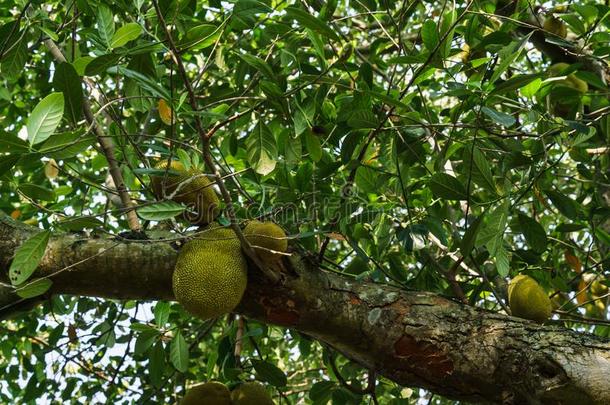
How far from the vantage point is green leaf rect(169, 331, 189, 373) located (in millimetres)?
1787

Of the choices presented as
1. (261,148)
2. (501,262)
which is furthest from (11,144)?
(501,262)

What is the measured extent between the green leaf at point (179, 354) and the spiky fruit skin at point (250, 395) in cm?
16

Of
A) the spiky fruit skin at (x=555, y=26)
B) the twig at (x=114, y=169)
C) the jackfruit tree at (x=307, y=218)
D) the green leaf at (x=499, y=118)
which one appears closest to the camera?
the jackfruit tree at (x=307, y=218)

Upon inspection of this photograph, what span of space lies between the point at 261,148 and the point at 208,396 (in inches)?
24.0

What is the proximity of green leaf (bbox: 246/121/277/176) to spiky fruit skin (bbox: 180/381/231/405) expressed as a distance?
1.81 feet

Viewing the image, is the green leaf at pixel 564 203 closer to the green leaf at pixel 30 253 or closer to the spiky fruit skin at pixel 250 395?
the spiky fruit skin at pixel 250 395

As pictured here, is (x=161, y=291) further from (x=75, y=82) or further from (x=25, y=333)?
(x=25, y=333)

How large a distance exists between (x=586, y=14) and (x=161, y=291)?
1.24m

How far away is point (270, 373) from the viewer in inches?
70.9

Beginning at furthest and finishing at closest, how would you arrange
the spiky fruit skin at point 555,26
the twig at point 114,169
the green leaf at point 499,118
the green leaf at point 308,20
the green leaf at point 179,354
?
the spiky fruit skin at point 555,26, the green leaf at point 179,354, the twig at point 114,169, the green leaf at point 499,118, the green leaf at point 308,20

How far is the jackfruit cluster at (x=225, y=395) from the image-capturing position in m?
1.66

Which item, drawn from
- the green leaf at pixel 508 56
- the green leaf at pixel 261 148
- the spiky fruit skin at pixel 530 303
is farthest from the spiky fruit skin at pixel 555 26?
the green leaf at pixel 261 148

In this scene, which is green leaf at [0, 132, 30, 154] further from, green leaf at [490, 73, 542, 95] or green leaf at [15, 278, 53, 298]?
green leaf at [490, 73, 542, 95]

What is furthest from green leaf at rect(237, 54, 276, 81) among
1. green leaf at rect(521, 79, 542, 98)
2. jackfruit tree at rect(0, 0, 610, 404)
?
green leaf at rect(521, 79, 542, 98)
